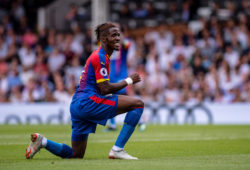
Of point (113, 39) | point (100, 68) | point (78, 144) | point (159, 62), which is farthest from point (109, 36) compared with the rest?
point (159, 62)

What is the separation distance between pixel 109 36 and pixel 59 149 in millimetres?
1776

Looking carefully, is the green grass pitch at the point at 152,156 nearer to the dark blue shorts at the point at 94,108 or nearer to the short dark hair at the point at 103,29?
the dark blue shorts at the point at 94,108

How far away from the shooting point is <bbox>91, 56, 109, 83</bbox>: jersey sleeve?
7367 mm

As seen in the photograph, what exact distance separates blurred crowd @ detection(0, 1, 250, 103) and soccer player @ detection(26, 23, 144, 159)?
11.9 meters

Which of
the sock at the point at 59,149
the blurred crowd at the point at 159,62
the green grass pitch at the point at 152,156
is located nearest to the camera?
the green grass pitch at the point at 152,156

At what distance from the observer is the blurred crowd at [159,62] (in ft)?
64.1

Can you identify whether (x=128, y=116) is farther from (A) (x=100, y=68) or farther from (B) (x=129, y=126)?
(A) (x=100, y=68)

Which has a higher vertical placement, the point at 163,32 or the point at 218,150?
the point at 163,32

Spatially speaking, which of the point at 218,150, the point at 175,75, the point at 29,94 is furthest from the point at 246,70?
the point at 218,150

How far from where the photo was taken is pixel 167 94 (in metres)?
20.0

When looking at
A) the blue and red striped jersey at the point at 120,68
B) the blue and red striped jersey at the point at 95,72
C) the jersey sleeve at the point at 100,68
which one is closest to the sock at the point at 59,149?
the blue and red striped jersey at the point at 95,72

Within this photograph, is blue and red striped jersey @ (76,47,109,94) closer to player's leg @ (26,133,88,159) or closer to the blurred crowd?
player's leg @ (26,133,88,159)

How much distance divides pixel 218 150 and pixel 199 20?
49.0 ft

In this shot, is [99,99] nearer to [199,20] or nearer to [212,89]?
[212,89]
